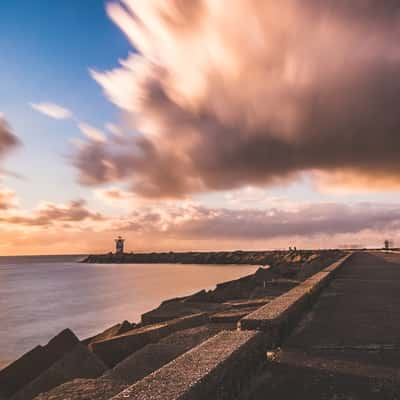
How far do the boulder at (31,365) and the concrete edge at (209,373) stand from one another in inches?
120

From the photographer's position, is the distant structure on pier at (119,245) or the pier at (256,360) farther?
the distant structure on pier at (119,245)

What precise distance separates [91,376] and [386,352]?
9.97 feet

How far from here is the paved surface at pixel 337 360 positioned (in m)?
2.28

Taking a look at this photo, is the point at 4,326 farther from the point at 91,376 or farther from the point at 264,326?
the point at 264,326

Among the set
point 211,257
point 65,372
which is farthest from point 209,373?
point 211,257

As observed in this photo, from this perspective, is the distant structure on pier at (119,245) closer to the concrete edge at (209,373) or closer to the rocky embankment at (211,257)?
the rocky embankment at (211,257)

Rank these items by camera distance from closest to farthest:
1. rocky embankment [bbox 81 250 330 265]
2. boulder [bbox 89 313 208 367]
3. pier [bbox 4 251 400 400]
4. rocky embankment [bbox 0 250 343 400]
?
pier [bbox 4 251 400 400] → rocky embankment [bbox 0 250 343 400] → boulder [bbox 89 313 208 367] → rocky embankment [bbox 81 250 330 265]

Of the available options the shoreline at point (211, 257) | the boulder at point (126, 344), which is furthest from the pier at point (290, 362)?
the shoreline at point (211, 257)

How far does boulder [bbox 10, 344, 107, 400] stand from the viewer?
398 cm

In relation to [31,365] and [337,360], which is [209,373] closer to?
[337,360]

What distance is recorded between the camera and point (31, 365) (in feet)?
15.6

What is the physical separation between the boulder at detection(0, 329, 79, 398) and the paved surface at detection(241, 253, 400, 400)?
3.08 m

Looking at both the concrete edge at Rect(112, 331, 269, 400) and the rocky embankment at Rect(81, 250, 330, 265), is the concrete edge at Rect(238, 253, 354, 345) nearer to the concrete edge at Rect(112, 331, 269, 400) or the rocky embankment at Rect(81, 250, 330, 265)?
the concrete edge at Rect(112, 331, 269, 400)

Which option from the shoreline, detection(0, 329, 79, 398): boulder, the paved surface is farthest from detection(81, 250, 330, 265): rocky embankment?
the paved surface
